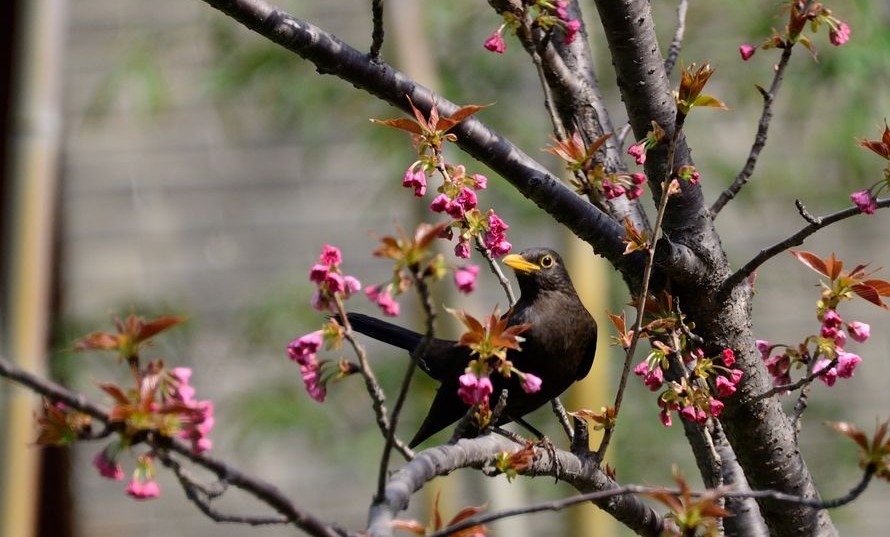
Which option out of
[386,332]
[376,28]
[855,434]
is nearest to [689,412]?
[855,434]

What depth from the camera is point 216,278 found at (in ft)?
13.0

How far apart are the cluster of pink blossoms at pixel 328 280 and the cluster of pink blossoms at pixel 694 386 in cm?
42

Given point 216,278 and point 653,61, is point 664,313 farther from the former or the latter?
point 216,278

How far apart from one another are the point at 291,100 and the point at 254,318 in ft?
2.27

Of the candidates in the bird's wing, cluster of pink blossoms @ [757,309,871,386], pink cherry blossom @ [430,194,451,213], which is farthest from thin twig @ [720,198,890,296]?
the bird's wing

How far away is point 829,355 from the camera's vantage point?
1.40 m

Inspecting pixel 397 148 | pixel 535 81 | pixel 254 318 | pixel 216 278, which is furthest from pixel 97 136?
pixel 535 81

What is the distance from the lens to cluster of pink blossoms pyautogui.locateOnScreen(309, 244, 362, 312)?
116 cm

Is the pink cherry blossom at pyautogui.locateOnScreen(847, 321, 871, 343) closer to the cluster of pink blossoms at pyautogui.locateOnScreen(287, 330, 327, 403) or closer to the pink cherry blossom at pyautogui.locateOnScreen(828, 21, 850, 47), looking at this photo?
the pink cherry blossom at pyautogui.locateOnScreen(828, 21, 850, 47)

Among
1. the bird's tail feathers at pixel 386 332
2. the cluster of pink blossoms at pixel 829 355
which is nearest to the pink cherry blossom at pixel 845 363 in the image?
the cluster of pink blossoms at pixel 829 355

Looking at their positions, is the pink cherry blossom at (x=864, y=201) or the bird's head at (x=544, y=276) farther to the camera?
the bird's head at (x=544, y=276)

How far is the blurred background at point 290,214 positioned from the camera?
139 inches

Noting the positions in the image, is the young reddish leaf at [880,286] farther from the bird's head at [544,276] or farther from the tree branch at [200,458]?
the bird's head at [544,276]

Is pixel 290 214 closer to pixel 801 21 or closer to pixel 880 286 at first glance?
pixel 801 21
